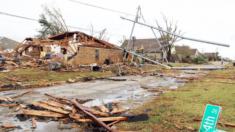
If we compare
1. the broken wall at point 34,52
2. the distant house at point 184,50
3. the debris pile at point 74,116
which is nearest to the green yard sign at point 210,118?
the debris pile at point 74,116

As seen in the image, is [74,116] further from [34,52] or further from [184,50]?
[184,50]

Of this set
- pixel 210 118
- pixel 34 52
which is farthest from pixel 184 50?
pixel 210 118

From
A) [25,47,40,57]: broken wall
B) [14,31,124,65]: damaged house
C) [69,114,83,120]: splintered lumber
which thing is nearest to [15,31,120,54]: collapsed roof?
[14,31,124,65]: damaged house

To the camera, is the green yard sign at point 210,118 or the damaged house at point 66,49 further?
the damaged house at point 66,49

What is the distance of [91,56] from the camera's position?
78.8ft

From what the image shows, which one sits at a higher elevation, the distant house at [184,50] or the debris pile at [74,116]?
the distant house at [184,50]

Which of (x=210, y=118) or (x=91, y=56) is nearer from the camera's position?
(x=210, y=118)

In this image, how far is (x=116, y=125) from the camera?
4492mm

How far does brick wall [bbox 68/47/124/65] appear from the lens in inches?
874

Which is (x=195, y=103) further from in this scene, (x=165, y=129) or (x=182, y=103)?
(x=165, y=129)

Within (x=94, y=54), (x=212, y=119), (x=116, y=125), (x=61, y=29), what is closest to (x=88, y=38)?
(x=94, y=54)

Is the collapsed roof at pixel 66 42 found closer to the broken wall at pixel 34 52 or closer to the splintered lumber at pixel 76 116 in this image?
the broken wall at pixel 34 52

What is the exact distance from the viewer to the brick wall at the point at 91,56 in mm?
22206

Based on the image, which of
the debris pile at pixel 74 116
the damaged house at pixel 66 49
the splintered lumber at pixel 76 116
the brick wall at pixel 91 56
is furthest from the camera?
the brick wall at pixel 91 56
